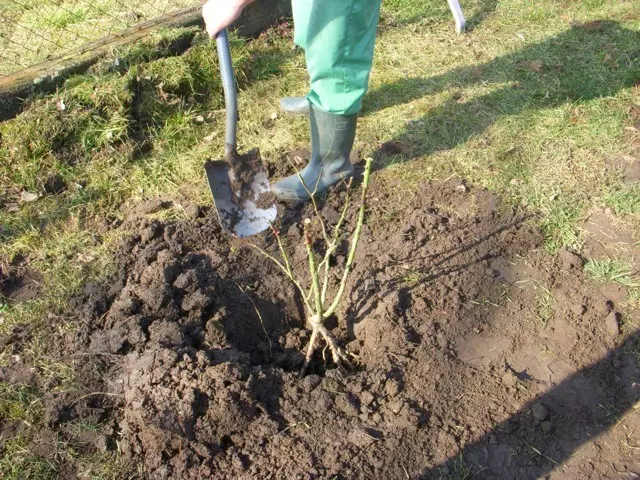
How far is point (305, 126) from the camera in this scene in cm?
371

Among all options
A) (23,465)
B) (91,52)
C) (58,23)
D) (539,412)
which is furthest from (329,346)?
(58,23)

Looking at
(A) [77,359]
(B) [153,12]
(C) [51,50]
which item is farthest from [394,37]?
(A) [77,359]

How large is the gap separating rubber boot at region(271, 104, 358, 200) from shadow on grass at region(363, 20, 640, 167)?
16.2 inches

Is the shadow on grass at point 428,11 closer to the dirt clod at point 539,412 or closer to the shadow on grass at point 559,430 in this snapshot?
the shadow on grass at point 559,430

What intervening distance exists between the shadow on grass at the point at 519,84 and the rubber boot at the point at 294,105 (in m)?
0.41

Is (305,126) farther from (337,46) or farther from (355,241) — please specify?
(355,241)

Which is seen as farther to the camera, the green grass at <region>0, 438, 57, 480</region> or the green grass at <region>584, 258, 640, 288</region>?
the green grass at <region>584, 258, 640, 288</region>

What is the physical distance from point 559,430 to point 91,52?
361 cm

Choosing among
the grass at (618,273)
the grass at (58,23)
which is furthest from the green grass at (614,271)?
the grass at (58,23)

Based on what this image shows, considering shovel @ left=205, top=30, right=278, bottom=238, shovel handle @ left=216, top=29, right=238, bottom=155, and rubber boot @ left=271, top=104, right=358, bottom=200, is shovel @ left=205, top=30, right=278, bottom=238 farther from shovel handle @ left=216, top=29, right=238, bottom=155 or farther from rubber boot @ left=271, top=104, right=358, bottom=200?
rubber boot @ left=271, top=104, right=358, bottom=200

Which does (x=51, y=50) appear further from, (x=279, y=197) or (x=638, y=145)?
(x=638, y=145)

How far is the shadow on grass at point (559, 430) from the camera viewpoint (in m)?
2.11

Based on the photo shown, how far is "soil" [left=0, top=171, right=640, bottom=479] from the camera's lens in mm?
2125

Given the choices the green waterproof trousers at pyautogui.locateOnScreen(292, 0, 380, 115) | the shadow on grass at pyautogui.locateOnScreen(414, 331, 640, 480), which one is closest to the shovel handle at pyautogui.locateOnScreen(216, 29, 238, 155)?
the green waterproof trousers at pyautogui.locateOnScreen(292, 0, 380, 115)
